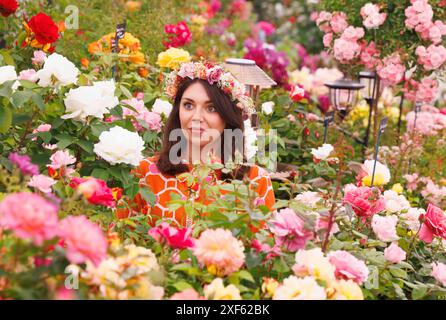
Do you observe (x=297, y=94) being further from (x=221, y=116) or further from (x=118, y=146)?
(x=118, y=146)

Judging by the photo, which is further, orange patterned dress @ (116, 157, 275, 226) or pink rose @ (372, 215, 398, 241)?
orange patterned dress @ (116, 157, 275, 226)

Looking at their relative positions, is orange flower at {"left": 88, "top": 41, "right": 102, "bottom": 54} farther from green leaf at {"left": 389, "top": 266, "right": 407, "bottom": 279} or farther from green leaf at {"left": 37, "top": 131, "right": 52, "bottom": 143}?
green leaf at {"left": 389, "top": 266, "right": 407, "bottom": 279}

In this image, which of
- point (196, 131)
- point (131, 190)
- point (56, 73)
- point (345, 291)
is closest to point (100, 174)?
point (131, 190)

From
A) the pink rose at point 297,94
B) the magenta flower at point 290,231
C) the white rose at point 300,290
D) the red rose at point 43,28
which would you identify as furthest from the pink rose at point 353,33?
the white rose at point 300,290

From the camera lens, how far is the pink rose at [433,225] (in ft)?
6.52

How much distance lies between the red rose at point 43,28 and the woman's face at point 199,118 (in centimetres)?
54

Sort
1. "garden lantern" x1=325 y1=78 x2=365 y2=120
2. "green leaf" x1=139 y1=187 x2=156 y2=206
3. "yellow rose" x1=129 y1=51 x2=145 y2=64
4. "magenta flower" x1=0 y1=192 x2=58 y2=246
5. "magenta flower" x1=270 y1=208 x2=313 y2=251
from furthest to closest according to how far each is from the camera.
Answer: "garden lantern" x1=325 y1=78 x2=365 y2=120 < "yellow rose" x1=129 y1=51 x2=145 y2=64 < "green leaf" x1=139 y1=187 x2=156 y2=206 < "magenta flower" x1=270 y1=208 x2=313 y2=251 < "magenta flower" x1=0 y1=192 x2=58 y2=246

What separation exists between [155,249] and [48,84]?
69cm

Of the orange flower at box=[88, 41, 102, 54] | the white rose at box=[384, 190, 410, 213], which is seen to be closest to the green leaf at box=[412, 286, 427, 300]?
the white rose at box=[384, 190, 410, 213]

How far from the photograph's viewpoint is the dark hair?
2465 millimetres

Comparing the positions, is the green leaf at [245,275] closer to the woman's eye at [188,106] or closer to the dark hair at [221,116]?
the dark hair at [221,116]

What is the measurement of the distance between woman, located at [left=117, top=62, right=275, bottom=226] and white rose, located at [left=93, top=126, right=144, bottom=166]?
45 cm

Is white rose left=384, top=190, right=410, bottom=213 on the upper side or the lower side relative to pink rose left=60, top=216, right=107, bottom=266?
lower
